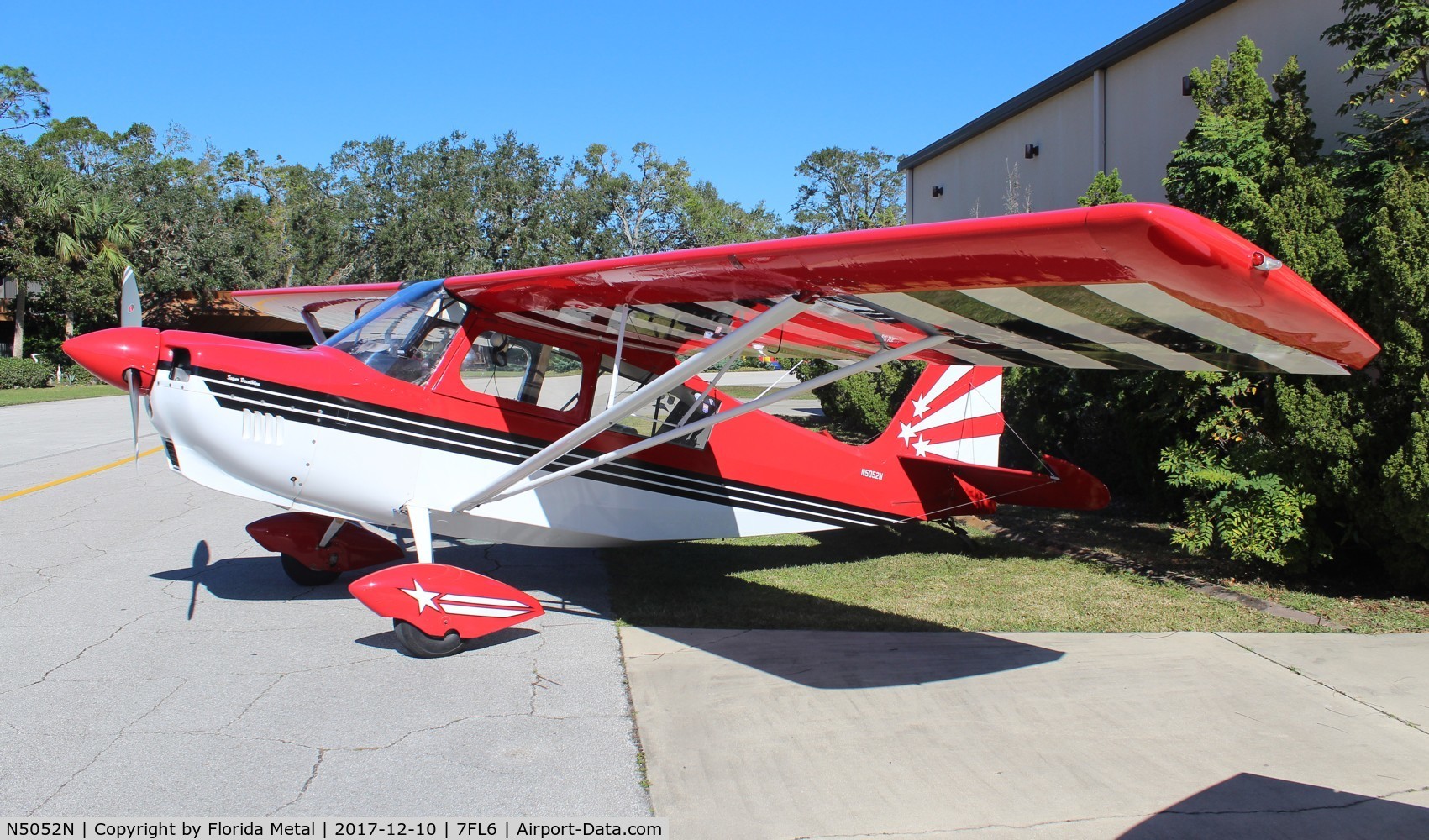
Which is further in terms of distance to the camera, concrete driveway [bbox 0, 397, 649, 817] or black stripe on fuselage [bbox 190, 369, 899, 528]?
black stripe on fuselage [bbox 190, 369, 899, 528]

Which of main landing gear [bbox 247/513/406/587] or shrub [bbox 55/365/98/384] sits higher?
shrub [bbox 55/365/98/384]

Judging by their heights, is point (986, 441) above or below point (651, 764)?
above

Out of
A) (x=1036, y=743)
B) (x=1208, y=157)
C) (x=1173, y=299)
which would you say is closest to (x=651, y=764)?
(x=1036, y=743)

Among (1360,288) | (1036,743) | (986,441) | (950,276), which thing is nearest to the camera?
(950,276)

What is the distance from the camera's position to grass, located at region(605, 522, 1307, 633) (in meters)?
6.16

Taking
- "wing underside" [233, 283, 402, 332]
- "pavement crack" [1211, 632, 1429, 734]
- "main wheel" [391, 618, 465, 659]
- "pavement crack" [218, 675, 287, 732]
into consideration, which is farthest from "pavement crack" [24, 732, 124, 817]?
"pavement crack" [1211, 632, 1429, 734]

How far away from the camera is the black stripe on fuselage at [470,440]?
5387 mm

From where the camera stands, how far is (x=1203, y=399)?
24.1 feet

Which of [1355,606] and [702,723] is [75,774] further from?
[1355,606]

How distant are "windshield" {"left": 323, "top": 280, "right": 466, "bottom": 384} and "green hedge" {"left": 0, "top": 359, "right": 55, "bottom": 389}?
30.3 metres

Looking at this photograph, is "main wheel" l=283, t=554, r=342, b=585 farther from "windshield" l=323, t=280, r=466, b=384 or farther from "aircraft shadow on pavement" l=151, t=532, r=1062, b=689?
"windshield" l=323, t=280, r=466, b=384

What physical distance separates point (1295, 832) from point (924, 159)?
16.1m

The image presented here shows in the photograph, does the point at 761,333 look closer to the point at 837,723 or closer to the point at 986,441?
the point at 837,723

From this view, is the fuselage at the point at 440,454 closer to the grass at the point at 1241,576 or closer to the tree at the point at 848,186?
the grass at the point at 1241,576
